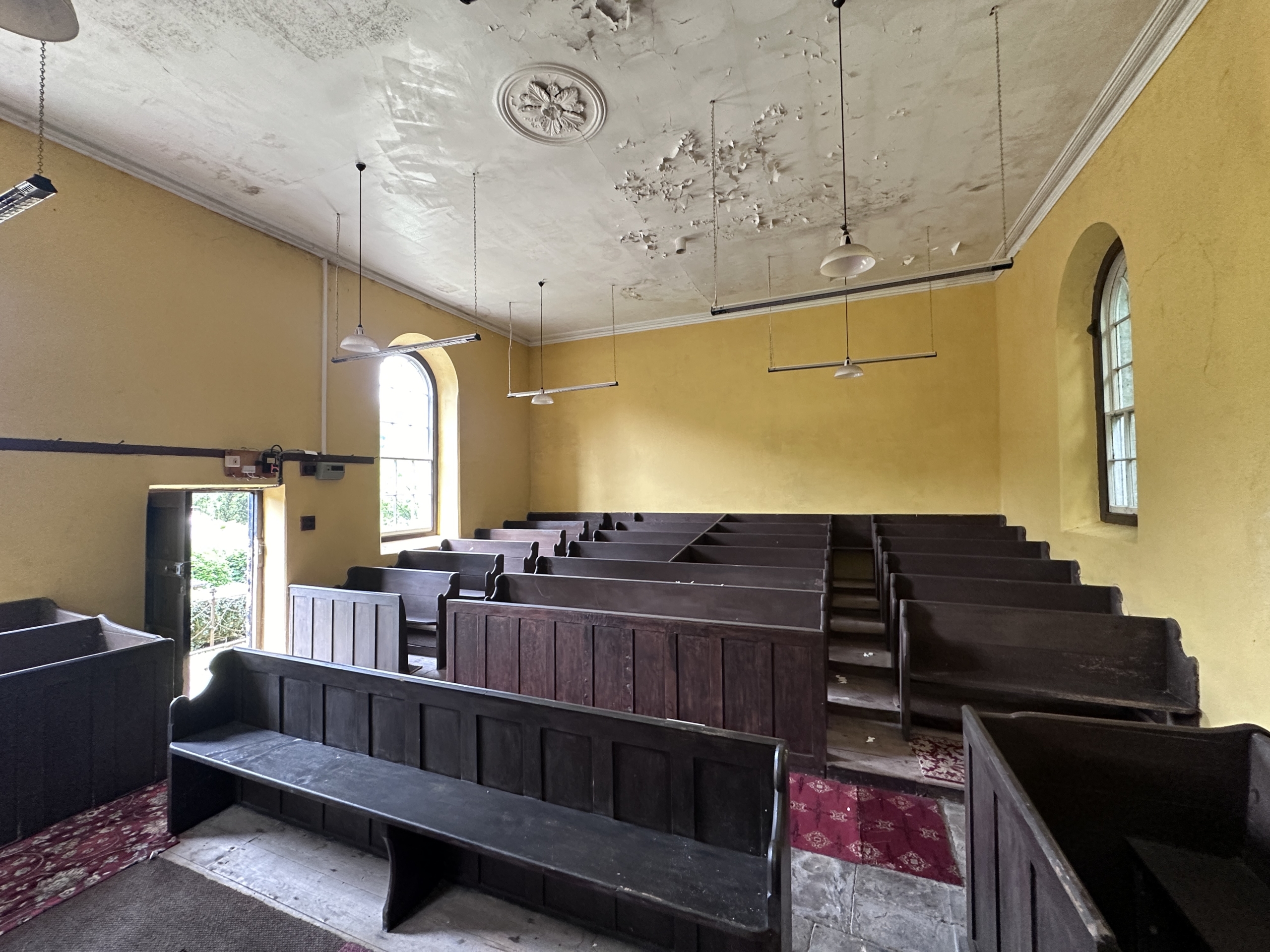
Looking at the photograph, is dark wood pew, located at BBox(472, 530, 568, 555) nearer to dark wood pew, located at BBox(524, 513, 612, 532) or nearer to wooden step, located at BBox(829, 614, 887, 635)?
dark wood pew, located at BBox(524, 513, 612, 532)

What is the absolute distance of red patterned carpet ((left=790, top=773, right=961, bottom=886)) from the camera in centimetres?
205

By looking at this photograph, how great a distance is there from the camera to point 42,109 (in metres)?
2.34

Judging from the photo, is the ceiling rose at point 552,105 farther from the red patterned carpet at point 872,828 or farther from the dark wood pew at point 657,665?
the red patterned carpet at point 872,828

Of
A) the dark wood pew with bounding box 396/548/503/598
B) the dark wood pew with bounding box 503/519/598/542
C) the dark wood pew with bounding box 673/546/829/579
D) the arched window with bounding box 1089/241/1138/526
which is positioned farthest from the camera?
the dark wood pew with bounding box 503/519/598/542

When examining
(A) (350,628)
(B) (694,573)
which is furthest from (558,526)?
(B) (694,573)

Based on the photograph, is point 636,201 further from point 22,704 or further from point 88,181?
point 22,704

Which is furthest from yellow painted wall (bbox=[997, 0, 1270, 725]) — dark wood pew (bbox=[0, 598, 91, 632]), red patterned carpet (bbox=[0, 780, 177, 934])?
dark wood pew (bbox=[0, 598, 91, 632])

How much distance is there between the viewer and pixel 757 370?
6.92 m

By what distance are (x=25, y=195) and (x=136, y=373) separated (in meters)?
2.15

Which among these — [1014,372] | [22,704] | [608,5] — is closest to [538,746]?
[22,704]

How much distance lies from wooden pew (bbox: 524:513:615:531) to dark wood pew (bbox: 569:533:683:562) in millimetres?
1940

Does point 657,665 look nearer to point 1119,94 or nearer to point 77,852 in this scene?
point 77,852

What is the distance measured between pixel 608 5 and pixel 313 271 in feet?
11.8

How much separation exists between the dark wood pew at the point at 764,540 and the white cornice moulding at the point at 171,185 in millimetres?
4128
